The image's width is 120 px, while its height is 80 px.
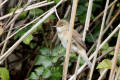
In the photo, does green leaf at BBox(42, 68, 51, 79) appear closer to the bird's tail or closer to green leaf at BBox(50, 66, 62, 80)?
green leaf at BBox(50, 66, 62, 80)

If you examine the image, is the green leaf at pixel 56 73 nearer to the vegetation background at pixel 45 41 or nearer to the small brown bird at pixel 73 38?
the vegetation background at pixel 45 41

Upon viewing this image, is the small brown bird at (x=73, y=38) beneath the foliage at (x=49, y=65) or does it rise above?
above

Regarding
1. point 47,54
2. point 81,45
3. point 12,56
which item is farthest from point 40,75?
point 12,56

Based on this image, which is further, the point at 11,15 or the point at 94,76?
the point at 94,76

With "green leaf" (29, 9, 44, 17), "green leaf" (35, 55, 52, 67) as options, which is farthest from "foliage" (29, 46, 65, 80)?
"green leaf" (29, 9, 44, 17)

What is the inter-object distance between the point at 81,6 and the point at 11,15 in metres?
1.01

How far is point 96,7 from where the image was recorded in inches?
150

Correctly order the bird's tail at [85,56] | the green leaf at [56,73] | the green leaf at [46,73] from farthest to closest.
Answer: the green leaf at [56,73], the green leaf at [46,73], the bird's tail at [85,56]

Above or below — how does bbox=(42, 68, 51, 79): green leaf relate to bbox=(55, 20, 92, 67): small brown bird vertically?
below

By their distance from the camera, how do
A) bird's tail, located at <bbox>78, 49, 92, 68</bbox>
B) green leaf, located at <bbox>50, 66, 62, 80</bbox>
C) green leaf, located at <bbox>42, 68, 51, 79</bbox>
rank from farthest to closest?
green leaf, located at <bbox>50, 66, 62, 80</bbox>
green leaf, located at <bbox>42, 68, 51, 79</bbox>
bird's tail, located at <bbox>78, 49, 92, 68</bbox>

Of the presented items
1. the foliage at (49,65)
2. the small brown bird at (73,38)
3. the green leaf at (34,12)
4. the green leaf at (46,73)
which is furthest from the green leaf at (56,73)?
the green leaf at (34,12)

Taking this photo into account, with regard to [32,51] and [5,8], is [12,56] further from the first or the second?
[5,8]

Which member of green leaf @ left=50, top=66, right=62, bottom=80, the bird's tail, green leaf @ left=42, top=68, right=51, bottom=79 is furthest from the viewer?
green leaf @ left=50, top=66, right=62, bottom=80

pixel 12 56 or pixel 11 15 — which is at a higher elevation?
pixel 11 15
